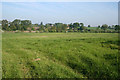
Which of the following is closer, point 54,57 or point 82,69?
point 82,69

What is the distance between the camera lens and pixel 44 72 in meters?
6.21

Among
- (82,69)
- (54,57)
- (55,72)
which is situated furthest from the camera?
(54,57)

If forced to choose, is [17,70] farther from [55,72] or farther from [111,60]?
[111,60]

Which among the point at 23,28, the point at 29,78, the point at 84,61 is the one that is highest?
the point at 23,28

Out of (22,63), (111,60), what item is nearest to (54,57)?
(22,63)

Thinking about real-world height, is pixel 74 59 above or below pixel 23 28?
below

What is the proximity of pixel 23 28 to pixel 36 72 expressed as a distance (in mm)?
66871

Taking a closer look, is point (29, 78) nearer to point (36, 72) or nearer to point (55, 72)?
point (36, 72)

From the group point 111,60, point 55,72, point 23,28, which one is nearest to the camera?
point 55,72

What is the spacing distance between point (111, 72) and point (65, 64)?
9.07 ft

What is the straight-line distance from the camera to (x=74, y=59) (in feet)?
25.8

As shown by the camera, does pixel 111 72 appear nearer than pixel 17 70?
Yes

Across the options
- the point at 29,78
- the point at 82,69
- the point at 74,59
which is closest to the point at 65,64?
the point at 74,59

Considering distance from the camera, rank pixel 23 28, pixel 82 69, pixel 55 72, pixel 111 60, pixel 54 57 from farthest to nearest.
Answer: pixel 23 28, pixel 54 57, pixel 111 60, pixel 82 69, pixel 55 72
